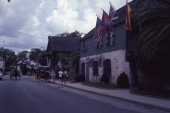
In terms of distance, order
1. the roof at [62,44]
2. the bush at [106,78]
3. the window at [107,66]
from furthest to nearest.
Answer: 1. the roof at [62,44]
2. the window at [107,66]
3. the bush at [106,78]

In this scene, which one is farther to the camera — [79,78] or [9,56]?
[9,56]

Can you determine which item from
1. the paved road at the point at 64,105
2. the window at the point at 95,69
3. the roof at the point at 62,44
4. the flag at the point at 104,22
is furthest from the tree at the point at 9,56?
the paved road at the point at 64,105

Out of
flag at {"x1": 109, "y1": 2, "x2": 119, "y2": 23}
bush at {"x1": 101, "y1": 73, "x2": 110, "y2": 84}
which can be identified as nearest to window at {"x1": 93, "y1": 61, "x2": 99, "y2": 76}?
bush at {"x1": 101, "y1": 73, "x2": 110, "y2": 84}

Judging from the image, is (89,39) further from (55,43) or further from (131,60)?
(55,43)

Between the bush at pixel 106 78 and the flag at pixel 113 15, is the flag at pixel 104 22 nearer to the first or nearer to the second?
the flag at pixel 113 15

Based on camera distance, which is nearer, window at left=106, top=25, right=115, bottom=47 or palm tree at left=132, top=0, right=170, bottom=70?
palm tree at left=132, top=0, right=170, bottom=70

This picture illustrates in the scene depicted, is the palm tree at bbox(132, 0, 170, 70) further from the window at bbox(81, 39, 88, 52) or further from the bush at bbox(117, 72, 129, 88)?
the window at bbox(81, 39, 88, 52)

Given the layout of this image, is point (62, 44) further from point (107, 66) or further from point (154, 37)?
point (154, 37)

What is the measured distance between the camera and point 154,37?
14.8m

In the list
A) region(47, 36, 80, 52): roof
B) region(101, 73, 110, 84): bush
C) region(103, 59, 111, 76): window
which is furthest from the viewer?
region(47, 36, 80, 52): roof

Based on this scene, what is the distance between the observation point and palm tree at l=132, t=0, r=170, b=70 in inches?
577

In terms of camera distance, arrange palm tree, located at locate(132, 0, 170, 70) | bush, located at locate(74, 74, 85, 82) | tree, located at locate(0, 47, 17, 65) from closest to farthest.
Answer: palm tree, located at locate(132, 0, 170, 70) < bush, located at locate(74, 74, 85, 82) < tree, located at locate(0, 47, 17, 65)

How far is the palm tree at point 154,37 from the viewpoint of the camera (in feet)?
Result: 48.1

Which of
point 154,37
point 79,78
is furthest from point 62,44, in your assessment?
point 154,37
